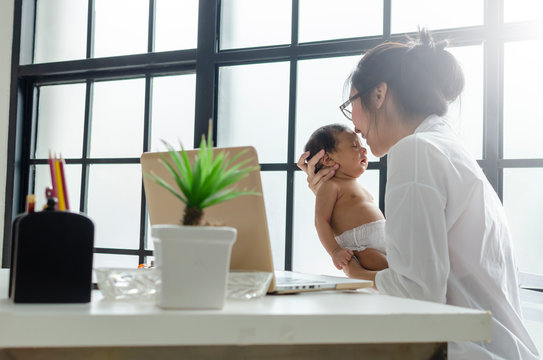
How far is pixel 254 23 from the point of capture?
283 centimetres

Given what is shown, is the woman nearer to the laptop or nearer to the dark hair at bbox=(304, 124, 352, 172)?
the laptop

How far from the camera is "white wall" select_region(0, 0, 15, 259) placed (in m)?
3.20

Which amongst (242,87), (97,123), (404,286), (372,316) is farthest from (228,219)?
(97,123)

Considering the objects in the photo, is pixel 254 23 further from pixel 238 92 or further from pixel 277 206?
pixel 277 206

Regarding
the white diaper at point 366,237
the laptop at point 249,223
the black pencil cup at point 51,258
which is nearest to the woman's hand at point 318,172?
the white diaper at point 366,237

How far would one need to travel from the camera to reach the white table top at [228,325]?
2.13 ft

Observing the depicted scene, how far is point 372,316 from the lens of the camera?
719 millimetres

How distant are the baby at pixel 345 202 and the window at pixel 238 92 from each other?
0.60ft

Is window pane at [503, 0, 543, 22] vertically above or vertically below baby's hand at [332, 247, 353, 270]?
above

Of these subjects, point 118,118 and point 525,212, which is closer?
point 525,212

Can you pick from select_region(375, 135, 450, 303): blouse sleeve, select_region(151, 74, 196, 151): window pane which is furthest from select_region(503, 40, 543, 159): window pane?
select_region(151, 74, 196, 151): window pane

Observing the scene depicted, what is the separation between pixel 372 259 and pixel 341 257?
0.16 m

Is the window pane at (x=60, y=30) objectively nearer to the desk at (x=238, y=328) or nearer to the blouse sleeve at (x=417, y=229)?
the blouse sleeve at (x=417, y=229)

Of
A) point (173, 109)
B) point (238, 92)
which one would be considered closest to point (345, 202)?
point (238, 92)
